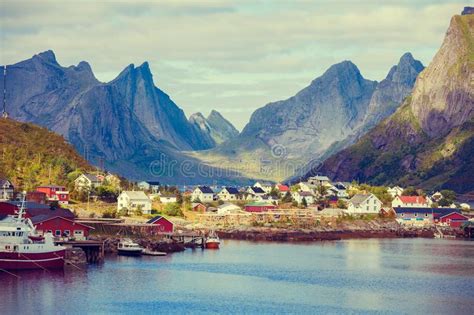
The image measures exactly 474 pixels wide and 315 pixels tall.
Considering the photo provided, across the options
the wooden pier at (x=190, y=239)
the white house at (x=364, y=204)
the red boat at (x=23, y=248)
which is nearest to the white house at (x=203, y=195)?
the white house at (x=364, y=204)

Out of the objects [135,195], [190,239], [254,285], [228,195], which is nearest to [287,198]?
[228,195]

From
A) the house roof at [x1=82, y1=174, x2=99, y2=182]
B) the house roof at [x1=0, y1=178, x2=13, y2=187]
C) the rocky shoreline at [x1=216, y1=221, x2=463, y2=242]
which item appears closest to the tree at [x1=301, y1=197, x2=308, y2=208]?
the rocky shoreline at [x1=216, y1=221, x2=463, y2=242]

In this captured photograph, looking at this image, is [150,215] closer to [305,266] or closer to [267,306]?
[305,266]

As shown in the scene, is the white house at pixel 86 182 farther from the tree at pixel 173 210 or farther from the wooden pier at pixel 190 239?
the wooden pier at pixel 190 239

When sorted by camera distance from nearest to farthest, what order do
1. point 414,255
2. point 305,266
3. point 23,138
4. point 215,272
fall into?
1. point 215,272
2. point 305,266
3. point 414,255
4. point 23,138

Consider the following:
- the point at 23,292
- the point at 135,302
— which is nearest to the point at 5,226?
the point at 23,292

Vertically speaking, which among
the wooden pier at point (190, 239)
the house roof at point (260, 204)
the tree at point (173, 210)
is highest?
the house roof at point (260, 204)
